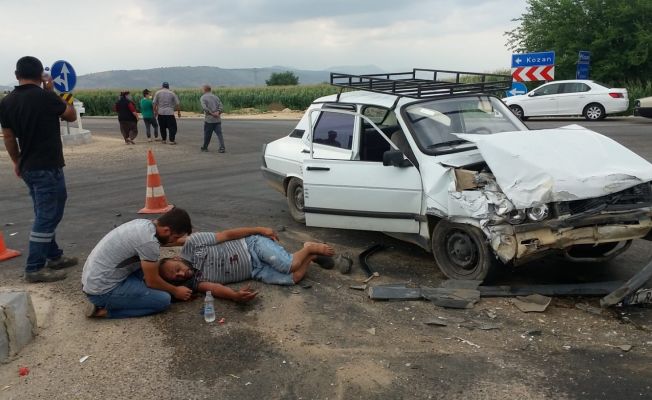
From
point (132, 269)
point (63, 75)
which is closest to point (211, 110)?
point (63, 75)

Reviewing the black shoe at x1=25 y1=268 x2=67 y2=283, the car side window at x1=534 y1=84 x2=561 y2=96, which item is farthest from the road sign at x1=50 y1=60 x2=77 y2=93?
the car side window at x1=534 y1=84 x2=561 y2=96

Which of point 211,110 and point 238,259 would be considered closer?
point 238,259

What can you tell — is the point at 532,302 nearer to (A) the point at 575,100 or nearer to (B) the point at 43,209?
(B) the point at 43,209

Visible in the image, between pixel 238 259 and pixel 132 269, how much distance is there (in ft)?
3.14

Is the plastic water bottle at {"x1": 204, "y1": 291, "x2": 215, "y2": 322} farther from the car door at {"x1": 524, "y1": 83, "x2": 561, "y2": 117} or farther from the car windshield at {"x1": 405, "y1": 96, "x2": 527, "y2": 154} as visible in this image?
the car door at {"x1": 524, "y1": 83, "x2": 561, "y2": 117}

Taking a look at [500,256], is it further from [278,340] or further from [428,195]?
[278,340]

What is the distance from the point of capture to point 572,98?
776 inches

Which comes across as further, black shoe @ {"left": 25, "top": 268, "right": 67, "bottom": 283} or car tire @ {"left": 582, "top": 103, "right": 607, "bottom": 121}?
car tire @ {"left": 582, "top": 103, "right": 607, "bottom": 121}

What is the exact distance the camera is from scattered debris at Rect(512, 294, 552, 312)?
4402 mm

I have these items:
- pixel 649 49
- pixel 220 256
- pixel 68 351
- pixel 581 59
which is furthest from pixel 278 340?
pixel 649 49

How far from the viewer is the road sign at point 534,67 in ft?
Answer: 62.1

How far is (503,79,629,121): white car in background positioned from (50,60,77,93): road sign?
15185mm

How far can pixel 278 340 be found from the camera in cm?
411

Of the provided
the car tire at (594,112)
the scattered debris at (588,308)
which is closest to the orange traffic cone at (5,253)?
the scattered debris at (588,308)
